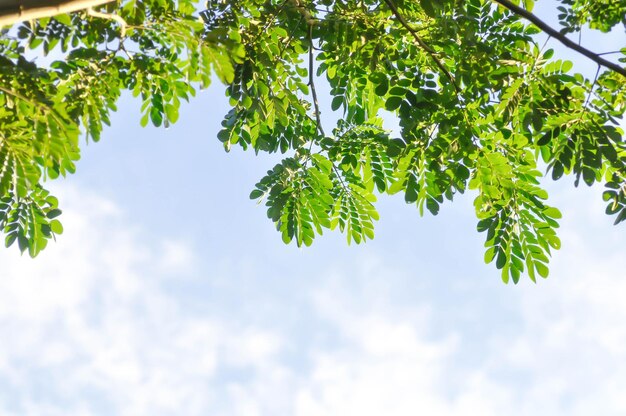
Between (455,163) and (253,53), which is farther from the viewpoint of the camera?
(253,53)

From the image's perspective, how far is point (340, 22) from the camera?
586 centimetres

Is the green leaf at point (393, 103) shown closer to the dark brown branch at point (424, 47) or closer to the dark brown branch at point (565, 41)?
the dark brown branch at point (424, 47)

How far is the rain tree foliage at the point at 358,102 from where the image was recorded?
456 centimetres

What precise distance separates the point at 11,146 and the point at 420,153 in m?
3.05

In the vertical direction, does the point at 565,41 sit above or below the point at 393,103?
below

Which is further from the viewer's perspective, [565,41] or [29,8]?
[565,41]

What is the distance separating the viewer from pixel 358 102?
277 inches

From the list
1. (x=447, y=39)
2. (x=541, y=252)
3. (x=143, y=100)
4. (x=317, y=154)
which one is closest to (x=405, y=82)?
(x=447, y=39)

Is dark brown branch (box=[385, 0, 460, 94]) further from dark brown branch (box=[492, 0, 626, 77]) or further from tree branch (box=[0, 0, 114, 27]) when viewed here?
tree branch (box=[0, 0, 114, 27])

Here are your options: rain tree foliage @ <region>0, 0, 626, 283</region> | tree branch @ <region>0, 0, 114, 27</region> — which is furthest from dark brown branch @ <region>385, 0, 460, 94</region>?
tree branch @ <region>0, 0, 114, 27</region>

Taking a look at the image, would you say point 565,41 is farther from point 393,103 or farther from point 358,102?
point 358,102

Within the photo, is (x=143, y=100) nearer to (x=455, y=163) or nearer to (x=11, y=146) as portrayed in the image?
(x=11, y=146)

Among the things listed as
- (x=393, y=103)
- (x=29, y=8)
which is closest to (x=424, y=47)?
(x=393, y=103)

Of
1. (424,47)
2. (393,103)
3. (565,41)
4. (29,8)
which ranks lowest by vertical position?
(29,8)
